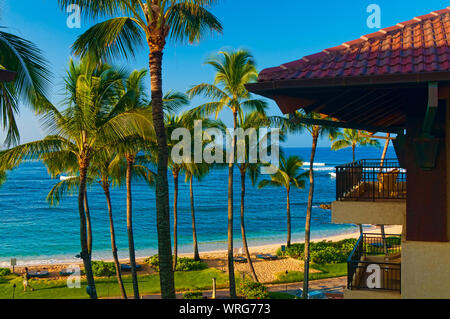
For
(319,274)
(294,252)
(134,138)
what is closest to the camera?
(134,138)

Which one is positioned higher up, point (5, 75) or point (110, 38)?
point (110, 38)

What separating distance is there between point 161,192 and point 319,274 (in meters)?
19.3

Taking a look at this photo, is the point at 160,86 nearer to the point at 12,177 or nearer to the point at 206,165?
the point at 206,165

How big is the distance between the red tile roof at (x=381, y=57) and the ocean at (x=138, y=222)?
122ft

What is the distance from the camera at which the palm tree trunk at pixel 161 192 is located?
10523 mm

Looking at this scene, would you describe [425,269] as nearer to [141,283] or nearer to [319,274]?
[319,274]

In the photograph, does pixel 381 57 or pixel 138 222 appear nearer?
pixel 381 57

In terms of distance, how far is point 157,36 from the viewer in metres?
11.2

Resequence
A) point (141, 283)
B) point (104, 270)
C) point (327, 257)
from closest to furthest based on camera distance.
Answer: point (141, 283), point (104, 270), point (327, 257)

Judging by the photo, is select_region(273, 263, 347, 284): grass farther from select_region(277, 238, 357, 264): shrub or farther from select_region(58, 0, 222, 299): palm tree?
select_region(58, 0, 222, 299): palm tree

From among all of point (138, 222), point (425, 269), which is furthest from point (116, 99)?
point (138, 222)

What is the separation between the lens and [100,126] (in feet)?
48.1

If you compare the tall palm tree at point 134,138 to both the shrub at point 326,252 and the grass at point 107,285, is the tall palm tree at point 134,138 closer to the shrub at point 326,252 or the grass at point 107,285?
the grass at point 107,285

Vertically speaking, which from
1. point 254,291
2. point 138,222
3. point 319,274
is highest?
point 254,291
